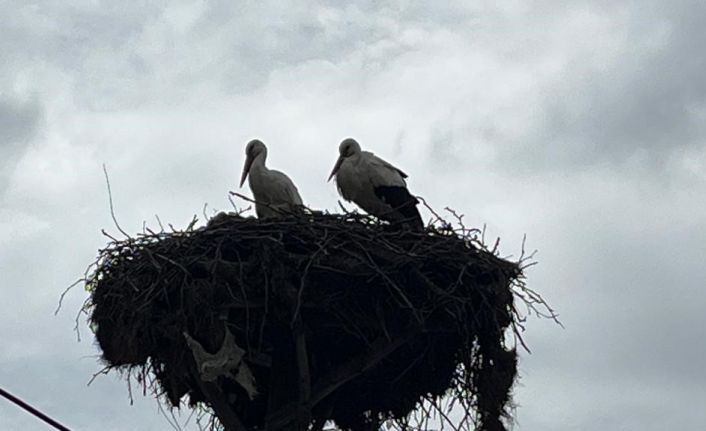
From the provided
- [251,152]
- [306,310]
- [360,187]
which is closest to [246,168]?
[251,152]

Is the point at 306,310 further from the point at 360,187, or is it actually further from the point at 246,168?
the point at 246,168

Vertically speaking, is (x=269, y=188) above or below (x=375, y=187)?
above

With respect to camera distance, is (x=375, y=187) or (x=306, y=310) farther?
(x=375, y=187)

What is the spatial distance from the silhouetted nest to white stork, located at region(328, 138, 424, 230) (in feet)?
3.25

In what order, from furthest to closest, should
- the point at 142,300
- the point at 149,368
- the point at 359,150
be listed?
1. the point at 359,150
2. the point at 149,368
3. the point at 142,300

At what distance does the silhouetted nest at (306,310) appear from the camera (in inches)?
285

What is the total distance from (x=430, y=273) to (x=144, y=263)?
1.64m

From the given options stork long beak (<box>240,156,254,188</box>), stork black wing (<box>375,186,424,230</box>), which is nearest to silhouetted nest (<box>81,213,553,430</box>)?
stork black wing (<box>375,186,424,230</box>)

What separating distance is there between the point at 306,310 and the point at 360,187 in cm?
163

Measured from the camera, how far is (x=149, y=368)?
7828 mm

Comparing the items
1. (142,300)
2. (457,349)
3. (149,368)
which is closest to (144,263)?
(142,300)

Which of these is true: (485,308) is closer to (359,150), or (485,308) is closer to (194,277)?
(194,277)

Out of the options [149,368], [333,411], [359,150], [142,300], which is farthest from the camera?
[359,150]

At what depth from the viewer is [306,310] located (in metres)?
7.56
